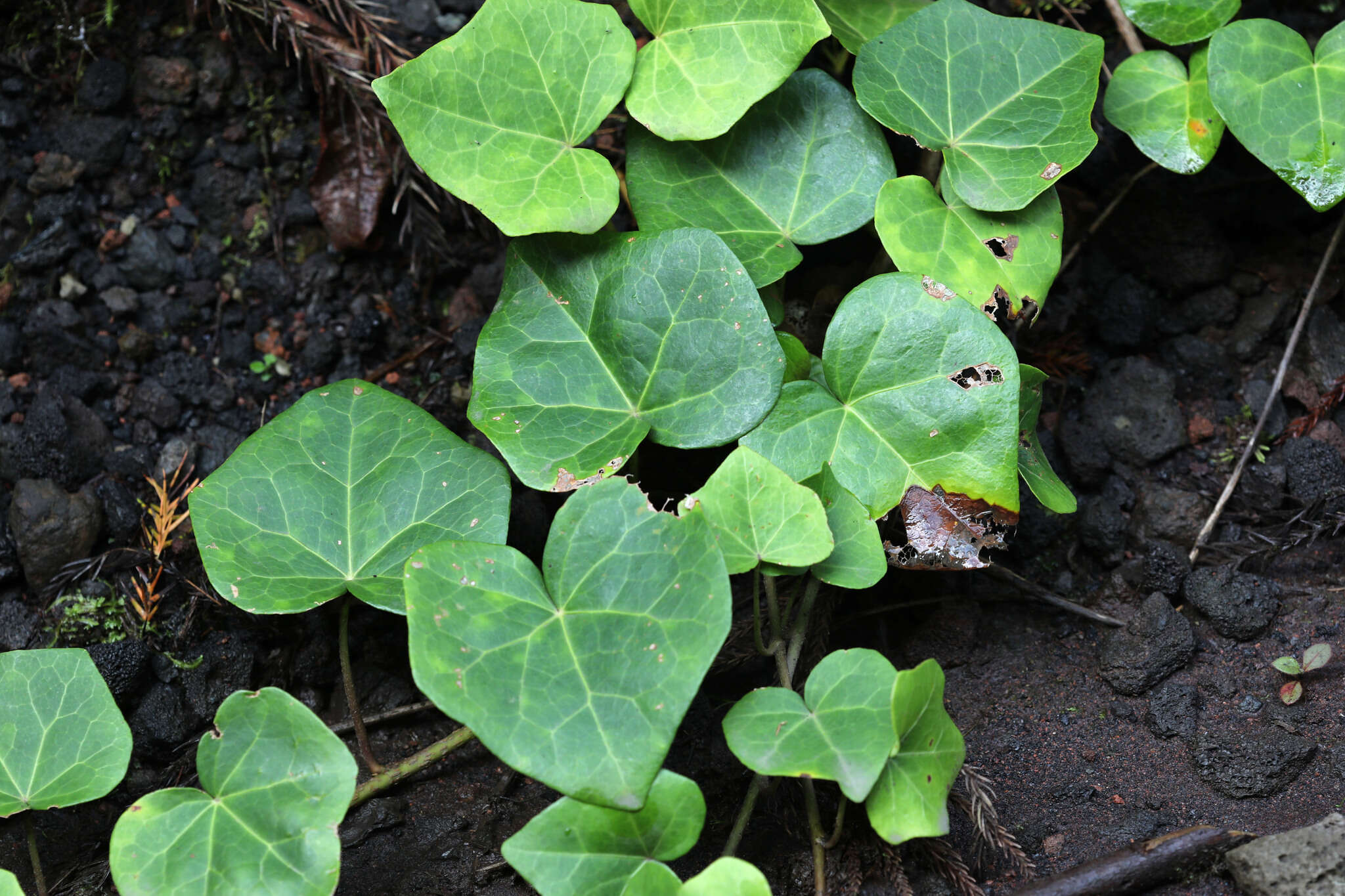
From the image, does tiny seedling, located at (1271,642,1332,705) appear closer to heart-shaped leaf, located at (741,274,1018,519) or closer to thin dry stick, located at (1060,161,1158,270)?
heart-shaped leaf, located at (741,274,1018,519)

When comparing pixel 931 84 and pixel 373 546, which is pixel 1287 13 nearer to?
pixel 931 84

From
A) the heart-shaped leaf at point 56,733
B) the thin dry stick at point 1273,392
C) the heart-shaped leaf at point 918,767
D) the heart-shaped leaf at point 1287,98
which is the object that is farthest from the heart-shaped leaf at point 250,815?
the heart-shaped leaf at point 1287,98

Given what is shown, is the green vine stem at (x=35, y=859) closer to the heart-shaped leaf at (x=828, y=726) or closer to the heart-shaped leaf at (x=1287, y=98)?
the heart-shaped leaf at (x=828, y=726)

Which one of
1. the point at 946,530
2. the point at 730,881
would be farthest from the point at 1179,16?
the point at 730,881

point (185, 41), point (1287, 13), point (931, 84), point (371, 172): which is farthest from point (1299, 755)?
point (185, 41)

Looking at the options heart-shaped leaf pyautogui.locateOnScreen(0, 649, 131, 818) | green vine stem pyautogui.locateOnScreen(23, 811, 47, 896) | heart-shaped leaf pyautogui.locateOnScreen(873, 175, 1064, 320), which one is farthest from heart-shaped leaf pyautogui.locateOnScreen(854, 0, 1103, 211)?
green vine stem pyautogui.locateOnScreen(23, 811, 47, 896)

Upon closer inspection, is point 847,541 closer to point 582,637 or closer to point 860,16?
point 582,637
